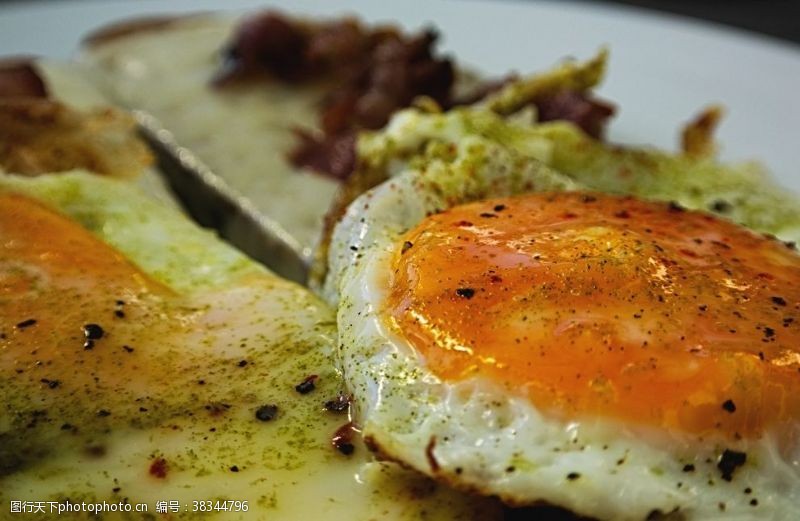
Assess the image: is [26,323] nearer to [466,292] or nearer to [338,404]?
[338,404]

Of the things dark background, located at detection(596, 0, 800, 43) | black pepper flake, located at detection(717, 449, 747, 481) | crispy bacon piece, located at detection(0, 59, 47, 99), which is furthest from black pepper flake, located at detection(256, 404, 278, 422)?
dark background, located at detection(596, 0, 800, 43)

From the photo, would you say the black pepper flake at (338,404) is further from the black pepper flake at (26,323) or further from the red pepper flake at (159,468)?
the black pepper flake at (26,323)

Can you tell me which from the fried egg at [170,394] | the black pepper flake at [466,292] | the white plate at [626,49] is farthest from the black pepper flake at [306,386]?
the white plate at [626,49]

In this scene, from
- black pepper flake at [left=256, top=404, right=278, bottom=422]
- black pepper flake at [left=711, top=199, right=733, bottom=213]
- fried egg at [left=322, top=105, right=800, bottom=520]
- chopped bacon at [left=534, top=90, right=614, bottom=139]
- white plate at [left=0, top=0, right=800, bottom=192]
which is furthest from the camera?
white plate at [left=0, top=0, right=800, bottom=192]

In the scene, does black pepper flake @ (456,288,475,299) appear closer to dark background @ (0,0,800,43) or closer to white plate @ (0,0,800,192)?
white plate @ (0,0,800,192)

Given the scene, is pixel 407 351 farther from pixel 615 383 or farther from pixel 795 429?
pixel 795 429

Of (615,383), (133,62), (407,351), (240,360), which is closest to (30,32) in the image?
(133,62)

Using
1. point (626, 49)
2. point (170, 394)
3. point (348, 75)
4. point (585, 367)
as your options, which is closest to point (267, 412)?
point (170, 394)
